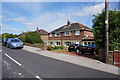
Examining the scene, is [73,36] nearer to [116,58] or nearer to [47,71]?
[116,58]

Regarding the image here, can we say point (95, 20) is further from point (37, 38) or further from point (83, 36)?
point (37, 38)

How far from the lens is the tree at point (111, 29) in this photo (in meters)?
8.38

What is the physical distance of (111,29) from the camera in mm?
8828

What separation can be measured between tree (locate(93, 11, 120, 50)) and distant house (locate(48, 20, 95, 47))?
12.7 metres

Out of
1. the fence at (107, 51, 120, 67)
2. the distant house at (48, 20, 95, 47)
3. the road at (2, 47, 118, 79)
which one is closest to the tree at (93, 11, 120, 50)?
the fence at (107, 51, 120, 67)

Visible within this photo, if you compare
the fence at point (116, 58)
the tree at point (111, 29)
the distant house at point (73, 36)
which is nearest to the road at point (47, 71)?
the fence at point (116, 58)

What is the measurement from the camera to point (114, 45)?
8328 mm

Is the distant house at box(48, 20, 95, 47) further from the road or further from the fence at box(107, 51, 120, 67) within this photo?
the road

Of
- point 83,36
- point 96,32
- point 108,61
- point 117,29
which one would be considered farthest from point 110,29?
point 83,36

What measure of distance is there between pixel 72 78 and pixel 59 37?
88.2 ft

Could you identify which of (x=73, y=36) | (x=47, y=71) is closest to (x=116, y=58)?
(x=47, y=71)

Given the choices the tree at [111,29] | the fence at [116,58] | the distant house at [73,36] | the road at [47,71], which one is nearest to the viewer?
the road at [47,71]

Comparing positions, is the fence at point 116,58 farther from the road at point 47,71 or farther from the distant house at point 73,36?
the distant house at point 73,36

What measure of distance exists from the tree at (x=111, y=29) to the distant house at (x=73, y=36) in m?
12.7
